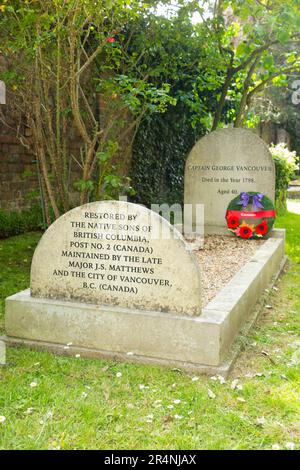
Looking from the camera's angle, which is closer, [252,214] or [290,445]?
[290,445]

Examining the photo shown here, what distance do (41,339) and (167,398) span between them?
1.16 m

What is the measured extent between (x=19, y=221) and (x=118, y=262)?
181 inches

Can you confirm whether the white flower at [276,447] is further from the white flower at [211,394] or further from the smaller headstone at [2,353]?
the smaller headstone at [2,353]

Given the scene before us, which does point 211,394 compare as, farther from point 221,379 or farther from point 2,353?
point 2,353

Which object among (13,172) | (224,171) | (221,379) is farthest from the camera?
(13,172)

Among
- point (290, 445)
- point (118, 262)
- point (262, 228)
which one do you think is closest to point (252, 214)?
point (262, 228)

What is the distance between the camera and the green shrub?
24.9 feet

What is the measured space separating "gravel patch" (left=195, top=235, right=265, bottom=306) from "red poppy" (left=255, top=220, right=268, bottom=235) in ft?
0.48

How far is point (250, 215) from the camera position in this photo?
6980 mm

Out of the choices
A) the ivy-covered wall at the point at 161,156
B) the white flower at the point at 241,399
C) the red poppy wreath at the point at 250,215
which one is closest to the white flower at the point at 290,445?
the white flower at the point at 241,399

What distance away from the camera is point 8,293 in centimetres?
507

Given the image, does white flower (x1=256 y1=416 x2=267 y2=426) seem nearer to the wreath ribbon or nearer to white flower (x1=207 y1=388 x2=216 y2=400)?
white flower (x1=207 y1=388 x2=216 y2=400)
